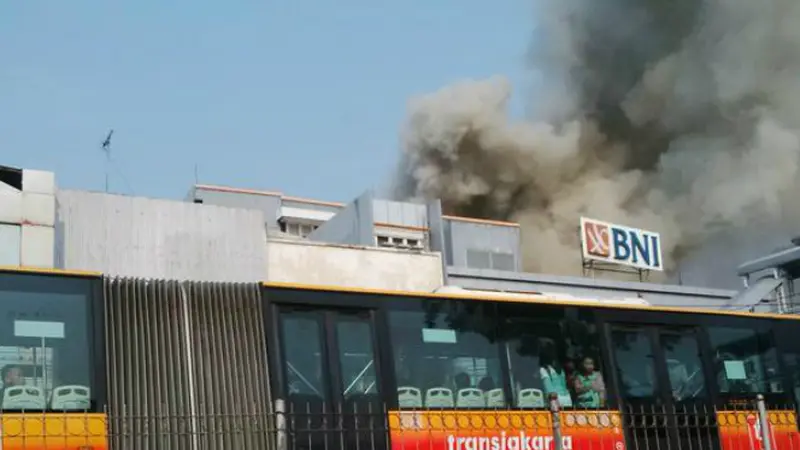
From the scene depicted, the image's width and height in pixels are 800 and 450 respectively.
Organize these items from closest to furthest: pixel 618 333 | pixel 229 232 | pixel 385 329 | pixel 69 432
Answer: pixel 69 432 < pixel 385 329 < pixel 618 333 < pixel 229 232

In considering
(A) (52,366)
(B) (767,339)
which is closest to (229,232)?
(B) (767,339)

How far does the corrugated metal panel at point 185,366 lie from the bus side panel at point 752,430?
5.98 meters

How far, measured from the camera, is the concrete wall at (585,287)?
32094 millimetres

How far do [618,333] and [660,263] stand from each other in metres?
28.2

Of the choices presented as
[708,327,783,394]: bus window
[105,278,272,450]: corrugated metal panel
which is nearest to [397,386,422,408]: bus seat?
[105,278,272,450]: corrugated metal panel

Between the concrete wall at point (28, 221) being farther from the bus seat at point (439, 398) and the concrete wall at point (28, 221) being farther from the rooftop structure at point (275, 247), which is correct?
the bus seat at point (439, 398)

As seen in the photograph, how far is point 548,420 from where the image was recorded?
1172 centimetres

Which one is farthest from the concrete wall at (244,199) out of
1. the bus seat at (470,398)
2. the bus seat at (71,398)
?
the bus seat at (71,398)

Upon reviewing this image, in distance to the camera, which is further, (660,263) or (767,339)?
(660,263)

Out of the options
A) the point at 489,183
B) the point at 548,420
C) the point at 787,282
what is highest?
the point at 489,183

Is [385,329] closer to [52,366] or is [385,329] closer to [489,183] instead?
[52,366]

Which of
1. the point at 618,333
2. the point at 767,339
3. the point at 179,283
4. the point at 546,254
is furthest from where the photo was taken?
the point at 546,254

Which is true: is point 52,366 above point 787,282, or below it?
below

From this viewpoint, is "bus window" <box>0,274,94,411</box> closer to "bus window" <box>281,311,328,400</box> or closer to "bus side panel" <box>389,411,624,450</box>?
"bus window" <box>281,311,328,400</box>
